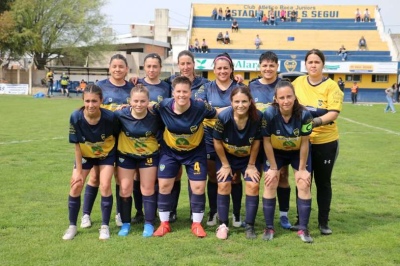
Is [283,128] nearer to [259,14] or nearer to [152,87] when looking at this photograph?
[152,87]

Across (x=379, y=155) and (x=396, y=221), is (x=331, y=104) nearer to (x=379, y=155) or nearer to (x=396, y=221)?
(x=396, y=221)

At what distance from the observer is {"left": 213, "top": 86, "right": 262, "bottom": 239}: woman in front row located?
4.51 metres

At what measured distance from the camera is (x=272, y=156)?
459 centimetres

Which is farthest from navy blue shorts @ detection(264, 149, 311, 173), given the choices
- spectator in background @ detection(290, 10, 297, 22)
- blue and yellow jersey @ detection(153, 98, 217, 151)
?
spectator in background @ detection(290, 10, 297, 22)

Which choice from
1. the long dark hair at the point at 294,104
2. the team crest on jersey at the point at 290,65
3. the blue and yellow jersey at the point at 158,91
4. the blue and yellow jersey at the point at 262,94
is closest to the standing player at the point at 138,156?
the blue and yellow jersey at the point at 158,91

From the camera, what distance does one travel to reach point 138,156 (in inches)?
188

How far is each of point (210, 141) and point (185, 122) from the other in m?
0.49

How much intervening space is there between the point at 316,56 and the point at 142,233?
253cm

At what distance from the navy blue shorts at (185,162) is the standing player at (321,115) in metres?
1.16

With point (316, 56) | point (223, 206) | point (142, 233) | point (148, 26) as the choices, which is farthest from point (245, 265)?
point (148, 26)

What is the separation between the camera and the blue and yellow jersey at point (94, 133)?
460 centimetres

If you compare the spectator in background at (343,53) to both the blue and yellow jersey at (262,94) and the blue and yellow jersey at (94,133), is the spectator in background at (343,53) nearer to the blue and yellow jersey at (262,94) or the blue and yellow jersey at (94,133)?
the blue and yellow jersey at (262,94)

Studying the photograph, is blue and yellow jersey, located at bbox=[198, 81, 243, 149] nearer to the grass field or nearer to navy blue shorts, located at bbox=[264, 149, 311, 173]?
navy blue shorts, located at bbox=[264, 149, 311, 173]

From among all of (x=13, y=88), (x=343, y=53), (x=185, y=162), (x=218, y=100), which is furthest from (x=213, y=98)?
(x=343, y=53)
